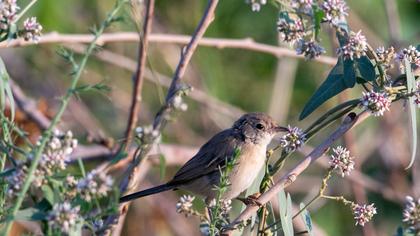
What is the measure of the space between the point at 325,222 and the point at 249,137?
11.1 ft

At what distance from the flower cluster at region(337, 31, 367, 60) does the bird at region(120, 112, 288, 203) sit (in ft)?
5.33

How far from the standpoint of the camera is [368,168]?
8523 mm

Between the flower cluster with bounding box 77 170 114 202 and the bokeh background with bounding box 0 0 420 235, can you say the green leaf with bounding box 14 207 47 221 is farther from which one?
the bokeh background with bounding box 0 0 420 235

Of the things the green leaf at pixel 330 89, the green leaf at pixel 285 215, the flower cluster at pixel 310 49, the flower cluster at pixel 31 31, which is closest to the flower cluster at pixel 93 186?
the flower cluster at pixel 31 31

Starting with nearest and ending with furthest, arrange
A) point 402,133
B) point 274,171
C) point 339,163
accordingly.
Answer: point 339,163 → point 274,171 → point 402,133

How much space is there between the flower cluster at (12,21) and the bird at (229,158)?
1.80 m

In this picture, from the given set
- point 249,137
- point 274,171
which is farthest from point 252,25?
point 274,171

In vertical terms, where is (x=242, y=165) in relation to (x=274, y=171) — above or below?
above

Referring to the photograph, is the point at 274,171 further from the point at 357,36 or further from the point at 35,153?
the point at 35,153

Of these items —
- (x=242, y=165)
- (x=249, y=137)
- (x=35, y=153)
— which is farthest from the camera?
(x=249, y=137)

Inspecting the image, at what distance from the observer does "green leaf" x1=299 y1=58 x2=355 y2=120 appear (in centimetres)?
323

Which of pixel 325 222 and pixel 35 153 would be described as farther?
pixel 325 222

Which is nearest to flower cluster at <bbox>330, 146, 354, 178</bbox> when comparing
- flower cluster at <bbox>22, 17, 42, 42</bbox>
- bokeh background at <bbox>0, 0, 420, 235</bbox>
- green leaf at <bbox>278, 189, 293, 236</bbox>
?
green leaf at <bbox>278, 189, 293, 236</bbox>

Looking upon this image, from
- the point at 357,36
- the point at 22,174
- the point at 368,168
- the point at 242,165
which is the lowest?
the point at 22,174
